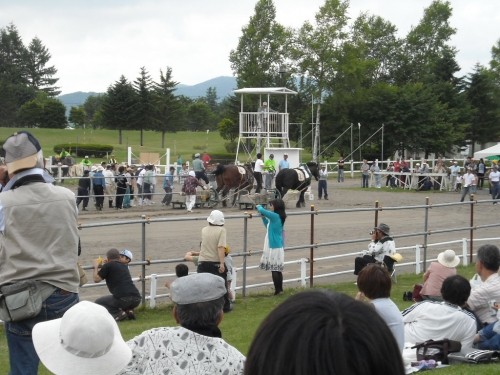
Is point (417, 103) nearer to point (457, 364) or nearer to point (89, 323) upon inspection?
point (457, 364)

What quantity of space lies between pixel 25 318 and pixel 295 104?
236 feet

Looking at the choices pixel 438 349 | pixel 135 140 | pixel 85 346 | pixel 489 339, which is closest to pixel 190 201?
pixel 489 339

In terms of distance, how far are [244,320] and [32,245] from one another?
707 centimetres

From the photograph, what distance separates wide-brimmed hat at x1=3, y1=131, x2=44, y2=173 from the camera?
536cm

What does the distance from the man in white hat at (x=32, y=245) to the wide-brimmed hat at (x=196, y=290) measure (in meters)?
1.03

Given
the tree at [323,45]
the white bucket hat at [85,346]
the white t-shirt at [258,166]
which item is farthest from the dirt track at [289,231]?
the tree at [323,45]

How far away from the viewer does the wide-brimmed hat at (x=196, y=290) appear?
4586mm

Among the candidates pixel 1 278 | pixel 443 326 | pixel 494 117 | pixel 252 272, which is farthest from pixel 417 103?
pixel 1 278

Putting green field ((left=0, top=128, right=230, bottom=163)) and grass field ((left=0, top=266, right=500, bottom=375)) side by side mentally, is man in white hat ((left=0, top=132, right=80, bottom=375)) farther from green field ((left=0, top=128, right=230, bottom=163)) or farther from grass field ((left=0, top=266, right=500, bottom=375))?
green field ((left=0, top=128, right=230, bottom=163))

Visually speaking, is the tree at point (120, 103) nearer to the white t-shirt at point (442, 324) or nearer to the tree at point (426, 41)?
the tree at point (426, 41)

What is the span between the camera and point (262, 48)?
74875 mm

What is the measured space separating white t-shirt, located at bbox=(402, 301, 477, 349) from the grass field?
510 millimetres

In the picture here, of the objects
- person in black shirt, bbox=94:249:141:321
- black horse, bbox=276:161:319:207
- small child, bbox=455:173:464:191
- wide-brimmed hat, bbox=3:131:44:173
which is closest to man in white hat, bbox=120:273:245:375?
wide-brimmed hat, bbox=3:131:44:173

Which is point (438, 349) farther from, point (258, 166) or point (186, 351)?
point (258, 166)
